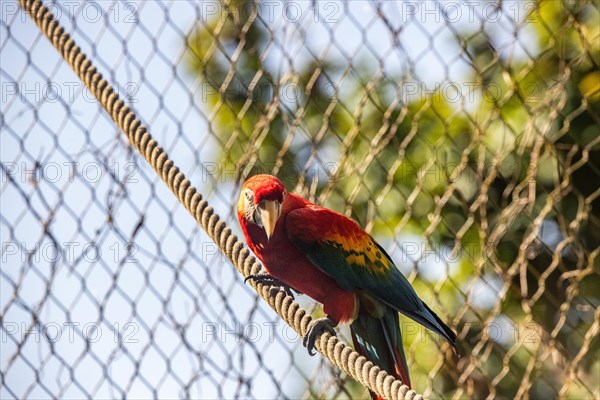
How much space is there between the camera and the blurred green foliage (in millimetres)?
2598

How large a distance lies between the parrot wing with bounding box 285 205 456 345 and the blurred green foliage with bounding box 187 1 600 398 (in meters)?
0.62

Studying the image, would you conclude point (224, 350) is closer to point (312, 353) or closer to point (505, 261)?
point (312, 353)

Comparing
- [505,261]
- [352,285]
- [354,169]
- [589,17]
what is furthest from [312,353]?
[589,17]

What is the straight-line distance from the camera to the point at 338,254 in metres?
1.85

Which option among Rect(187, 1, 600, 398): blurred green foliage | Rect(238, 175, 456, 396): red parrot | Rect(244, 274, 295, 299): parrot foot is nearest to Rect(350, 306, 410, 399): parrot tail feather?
Rect(238, 175, 456, 396): red parrot

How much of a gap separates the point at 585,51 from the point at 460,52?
0.36 m

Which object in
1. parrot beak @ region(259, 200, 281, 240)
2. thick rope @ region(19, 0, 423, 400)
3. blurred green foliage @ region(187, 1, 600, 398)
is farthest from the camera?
blurred green foliage @ region(187, 1, 600, 398)

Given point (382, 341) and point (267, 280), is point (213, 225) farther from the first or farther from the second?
point (382, 341)

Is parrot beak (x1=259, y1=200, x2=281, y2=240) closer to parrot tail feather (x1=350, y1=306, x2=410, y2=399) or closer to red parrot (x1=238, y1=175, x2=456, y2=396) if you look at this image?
red parrot (x1=238, y1=175, x2=456, y2=396)

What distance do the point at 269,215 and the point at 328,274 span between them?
0.18 meters

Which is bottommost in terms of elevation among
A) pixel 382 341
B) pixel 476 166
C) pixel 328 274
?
pixel 382 341

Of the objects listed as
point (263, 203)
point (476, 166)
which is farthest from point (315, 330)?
point (476, 166)

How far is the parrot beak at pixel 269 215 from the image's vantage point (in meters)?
1.72

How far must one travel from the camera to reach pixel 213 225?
1.66 metres
